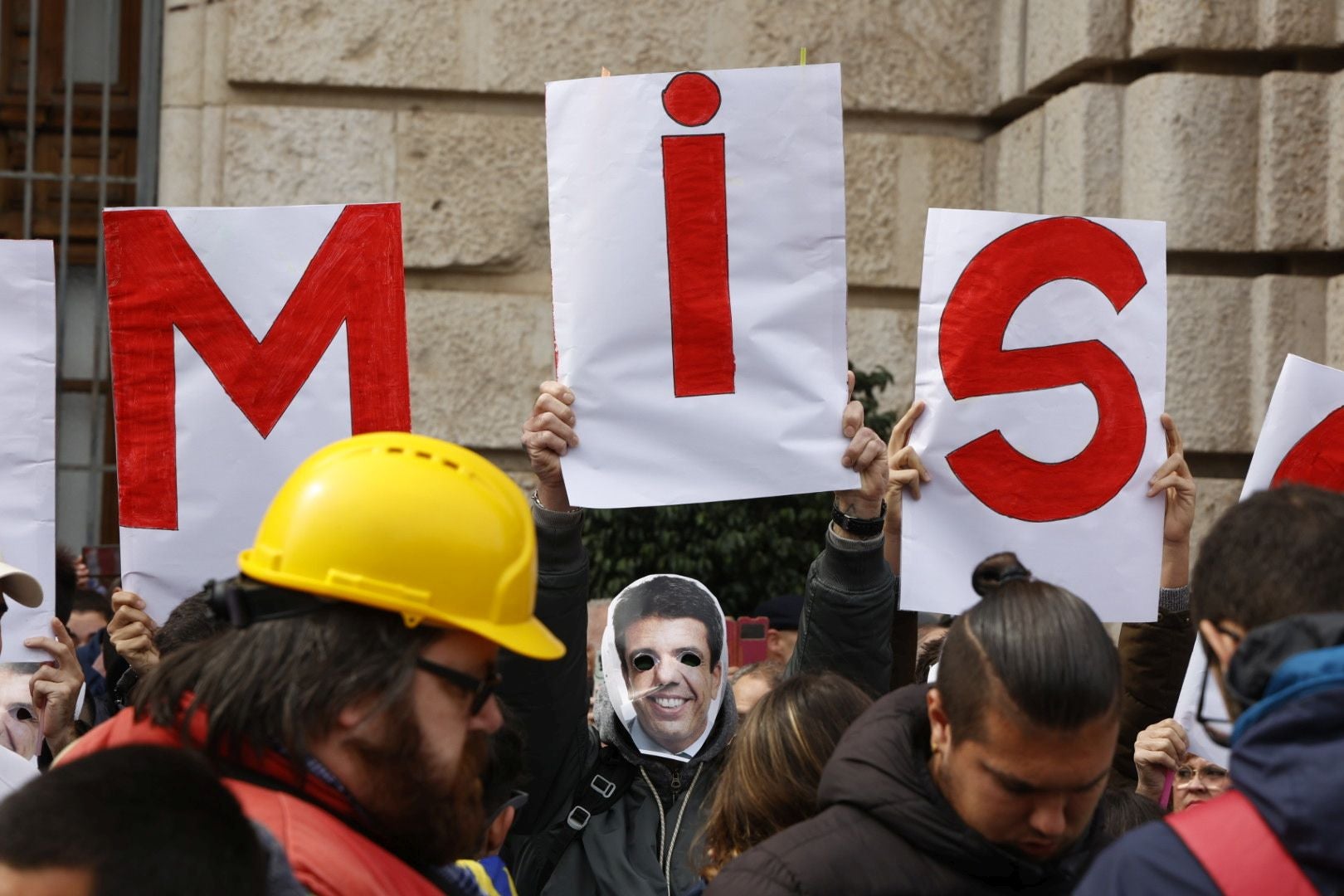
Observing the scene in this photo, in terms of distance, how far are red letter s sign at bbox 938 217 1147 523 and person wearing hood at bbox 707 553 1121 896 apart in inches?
52.0

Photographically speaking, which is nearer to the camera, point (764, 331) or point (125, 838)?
point (125, 838)

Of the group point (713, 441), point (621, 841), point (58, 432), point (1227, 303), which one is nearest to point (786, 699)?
point (621, 841)

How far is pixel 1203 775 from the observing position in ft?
10.0

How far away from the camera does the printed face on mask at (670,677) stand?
301 cm

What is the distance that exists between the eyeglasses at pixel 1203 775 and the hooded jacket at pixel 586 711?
70cm

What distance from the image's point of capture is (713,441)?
3.01 m

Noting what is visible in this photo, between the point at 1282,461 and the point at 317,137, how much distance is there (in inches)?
147


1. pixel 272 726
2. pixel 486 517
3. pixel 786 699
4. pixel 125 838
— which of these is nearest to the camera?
pixel 125 838

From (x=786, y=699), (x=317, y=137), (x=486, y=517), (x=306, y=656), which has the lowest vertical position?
(x=786, y=699)

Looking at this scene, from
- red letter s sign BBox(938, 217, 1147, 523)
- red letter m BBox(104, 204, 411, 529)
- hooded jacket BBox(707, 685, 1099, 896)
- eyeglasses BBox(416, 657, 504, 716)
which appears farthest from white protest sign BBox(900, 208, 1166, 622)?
eyeglasses BBox(416, 657, 504, 716)

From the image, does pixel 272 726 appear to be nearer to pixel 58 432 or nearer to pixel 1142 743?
pixel 1142 743

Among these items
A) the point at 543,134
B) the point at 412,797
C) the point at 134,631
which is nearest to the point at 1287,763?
the point at 412,797

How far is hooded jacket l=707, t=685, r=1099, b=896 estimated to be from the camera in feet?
6.07

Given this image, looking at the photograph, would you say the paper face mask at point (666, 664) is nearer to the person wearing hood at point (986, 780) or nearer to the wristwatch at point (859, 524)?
the wristwatch at point (859, 524)
